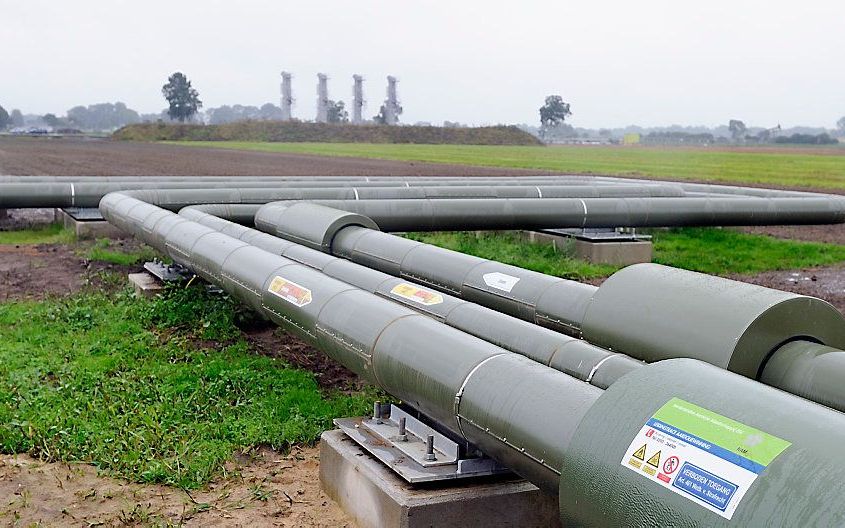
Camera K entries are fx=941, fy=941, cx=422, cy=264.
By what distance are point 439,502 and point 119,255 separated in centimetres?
990

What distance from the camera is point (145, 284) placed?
10.5m

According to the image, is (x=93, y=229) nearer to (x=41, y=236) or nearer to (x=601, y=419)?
(x=41, y=236)

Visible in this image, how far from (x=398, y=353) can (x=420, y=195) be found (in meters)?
10.2

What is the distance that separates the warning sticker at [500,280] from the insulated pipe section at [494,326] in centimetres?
74

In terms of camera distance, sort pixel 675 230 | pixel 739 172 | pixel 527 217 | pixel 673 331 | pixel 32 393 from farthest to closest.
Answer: pixel 739 172 < pixel 675 230 < pixel 527 217 < pixel 32 393 < pixel 673 331

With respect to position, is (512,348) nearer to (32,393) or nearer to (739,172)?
(32,393)

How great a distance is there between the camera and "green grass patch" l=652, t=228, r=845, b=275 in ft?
48.2

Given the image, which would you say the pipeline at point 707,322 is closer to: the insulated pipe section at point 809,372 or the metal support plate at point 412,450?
the insulated pipe section at point 809,372

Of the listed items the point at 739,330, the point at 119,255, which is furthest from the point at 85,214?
the point at 739,330

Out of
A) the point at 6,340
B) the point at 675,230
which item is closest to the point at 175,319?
the point at 6,340

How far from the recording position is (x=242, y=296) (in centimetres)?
729

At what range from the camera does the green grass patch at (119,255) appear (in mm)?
13047

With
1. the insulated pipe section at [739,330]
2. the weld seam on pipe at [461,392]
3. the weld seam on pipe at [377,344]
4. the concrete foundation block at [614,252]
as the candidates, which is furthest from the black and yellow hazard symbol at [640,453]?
the concrete foundation block at [614,252]

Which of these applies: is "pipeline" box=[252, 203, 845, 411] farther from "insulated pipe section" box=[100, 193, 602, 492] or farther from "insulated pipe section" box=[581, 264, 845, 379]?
"insulated pipe section" box=[100, 193, 602, 492]
